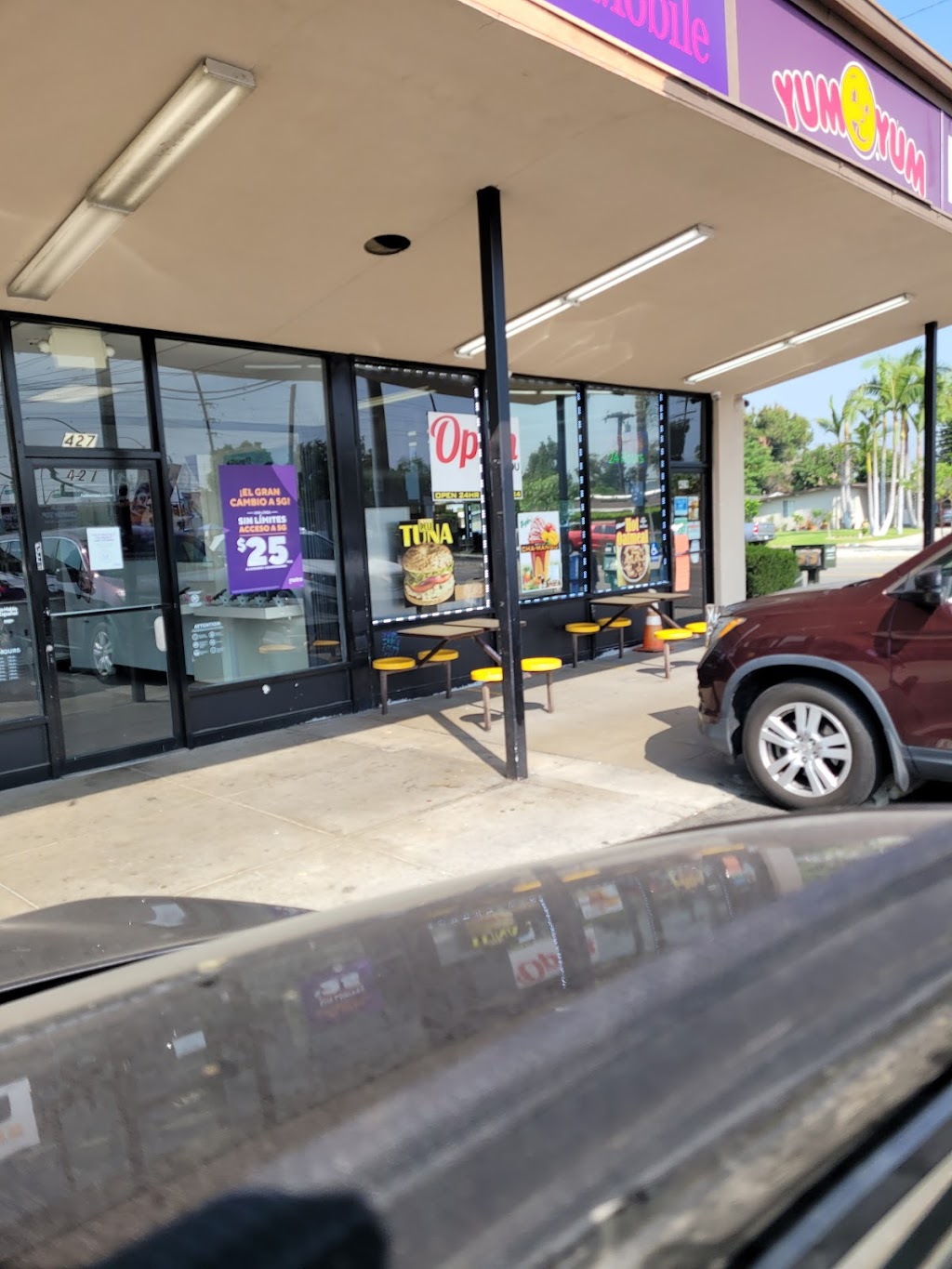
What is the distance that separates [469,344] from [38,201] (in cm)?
426

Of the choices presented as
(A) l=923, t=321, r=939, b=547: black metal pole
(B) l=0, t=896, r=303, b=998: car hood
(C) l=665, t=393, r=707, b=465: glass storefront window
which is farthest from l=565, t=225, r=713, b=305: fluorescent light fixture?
(B) l=0, t=896, r=303, b=998: car hood

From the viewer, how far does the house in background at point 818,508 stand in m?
67.4

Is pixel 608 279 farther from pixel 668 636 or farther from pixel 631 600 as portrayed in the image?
pixel 631 600

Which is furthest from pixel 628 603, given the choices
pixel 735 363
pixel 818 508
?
pixel 818 508

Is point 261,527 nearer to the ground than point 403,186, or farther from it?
nearer to the ground

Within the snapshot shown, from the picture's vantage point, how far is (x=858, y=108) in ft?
20.7

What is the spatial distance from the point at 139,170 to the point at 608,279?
3.73 meters

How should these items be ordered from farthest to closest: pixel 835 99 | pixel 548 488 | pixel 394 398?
1. pixel 548 488
2. pixel 394 398
3. pixel 835 99

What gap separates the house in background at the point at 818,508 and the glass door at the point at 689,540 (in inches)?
2037

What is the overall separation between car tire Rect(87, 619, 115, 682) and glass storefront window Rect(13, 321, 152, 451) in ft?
4.10

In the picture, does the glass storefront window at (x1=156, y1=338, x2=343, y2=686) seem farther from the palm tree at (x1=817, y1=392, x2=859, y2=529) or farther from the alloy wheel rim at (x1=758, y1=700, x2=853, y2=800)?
the palm tree at (x1=817, y1=392, x2=859, y2=529)

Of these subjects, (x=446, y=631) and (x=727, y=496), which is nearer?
(x=446, y=631)

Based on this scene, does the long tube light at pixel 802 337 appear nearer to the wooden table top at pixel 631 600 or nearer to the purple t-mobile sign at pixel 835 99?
the purple t-mobile sign at pixel 835 99

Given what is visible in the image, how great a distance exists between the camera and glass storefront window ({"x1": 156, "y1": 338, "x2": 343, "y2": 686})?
7.41 meters
